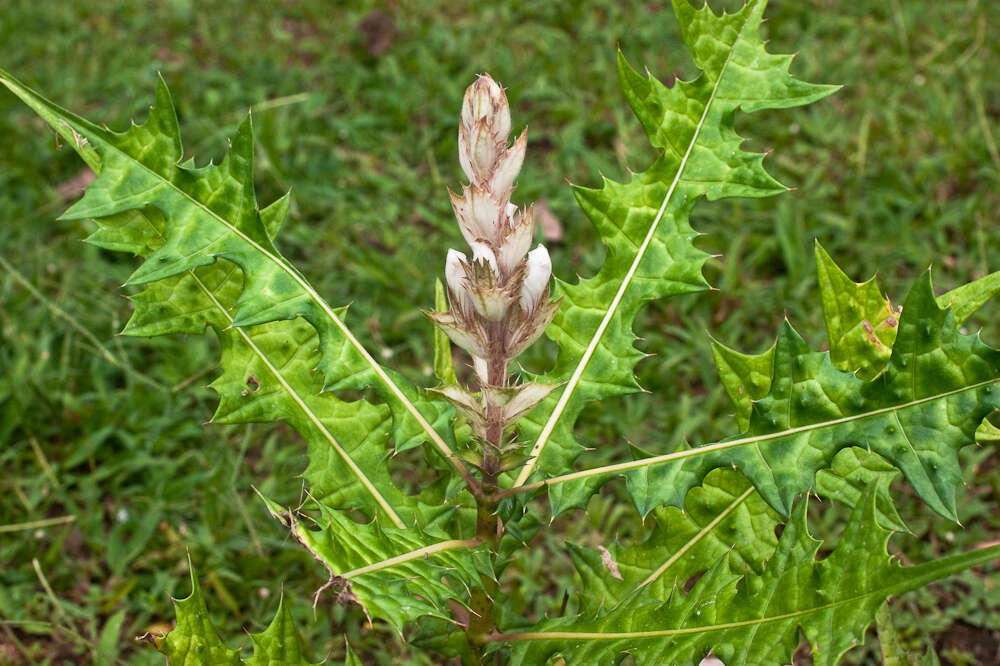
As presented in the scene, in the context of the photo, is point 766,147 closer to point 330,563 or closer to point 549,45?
point 549,45

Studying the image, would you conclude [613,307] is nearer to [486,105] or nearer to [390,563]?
[486,105]

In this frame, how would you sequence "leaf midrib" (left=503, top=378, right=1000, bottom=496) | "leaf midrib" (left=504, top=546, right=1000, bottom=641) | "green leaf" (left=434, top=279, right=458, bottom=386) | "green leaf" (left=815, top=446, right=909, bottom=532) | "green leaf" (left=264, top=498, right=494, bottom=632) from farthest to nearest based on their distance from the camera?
"green leaf" (left=434, top=279, right=458, bottom=386) → "green leaf" (left=815, top=446, right=909, bottom=532) → "leaf midrib" (left=503, top=378, right=1000, bottom=496) → "green leaf" (left=264, top=498, right=494, bottom=632) → "leaf midrib" (left=504, top=546, right=1000, bottom=641)

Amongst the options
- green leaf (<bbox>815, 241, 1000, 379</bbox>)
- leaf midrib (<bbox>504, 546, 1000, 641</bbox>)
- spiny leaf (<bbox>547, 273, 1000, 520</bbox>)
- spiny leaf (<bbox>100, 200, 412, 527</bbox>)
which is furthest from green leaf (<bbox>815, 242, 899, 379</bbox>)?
spiny leaf (<bbox>100, 200, 412, 527</bbox>)

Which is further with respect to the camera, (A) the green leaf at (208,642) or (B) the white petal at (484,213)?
(A) the green leaf at (208,642)

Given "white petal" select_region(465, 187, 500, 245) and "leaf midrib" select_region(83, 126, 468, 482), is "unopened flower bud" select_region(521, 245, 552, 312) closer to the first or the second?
"white petal" select_region(465, 187, 500, 245)

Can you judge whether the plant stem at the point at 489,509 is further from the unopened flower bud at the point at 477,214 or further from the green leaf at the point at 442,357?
the green leaf at the point at 442,357

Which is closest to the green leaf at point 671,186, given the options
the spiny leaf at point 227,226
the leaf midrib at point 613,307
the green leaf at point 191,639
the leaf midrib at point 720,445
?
the leaf midrib at point 613,307

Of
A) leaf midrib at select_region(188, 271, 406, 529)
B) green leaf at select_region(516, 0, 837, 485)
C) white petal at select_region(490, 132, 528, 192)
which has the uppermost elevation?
white petal at select_region(490, 132, 528, 192)
